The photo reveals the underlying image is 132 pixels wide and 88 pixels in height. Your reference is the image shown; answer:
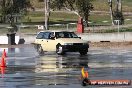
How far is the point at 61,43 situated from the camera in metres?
34.6

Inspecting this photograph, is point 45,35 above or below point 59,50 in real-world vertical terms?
above

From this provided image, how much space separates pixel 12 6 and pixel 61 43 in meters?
47.2

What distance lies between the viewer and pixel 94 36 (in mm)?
49750

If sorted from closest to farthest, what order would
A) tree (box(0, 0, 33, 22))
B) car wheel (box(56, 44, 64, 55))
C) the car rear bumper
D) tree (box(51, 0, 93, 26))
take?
the car rear bumper
car wheel (box(56, 44, 64, 55))
tree (box(51, 0, 93, 26))
tree (box(0, 0, 33, 22))

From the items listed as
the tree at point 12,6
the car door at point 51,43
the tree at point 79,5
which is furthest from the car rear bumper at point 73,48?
the tree at point 12,6

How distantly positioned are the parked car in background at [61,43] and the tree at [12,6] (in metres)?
40.0

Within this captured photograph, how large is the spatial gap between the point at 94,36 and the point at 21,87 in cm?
3346

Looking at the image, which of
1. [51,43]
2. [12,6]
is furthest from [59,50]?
[12,6]

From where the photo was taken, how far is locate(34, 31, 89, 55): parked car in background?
34.2 m

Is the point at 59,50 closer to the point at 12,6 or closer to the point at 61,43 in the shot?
the point at 61,43

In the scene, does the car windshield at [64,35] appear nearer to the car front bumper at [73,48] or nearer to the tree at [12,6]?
the car front bumper at [73,48]

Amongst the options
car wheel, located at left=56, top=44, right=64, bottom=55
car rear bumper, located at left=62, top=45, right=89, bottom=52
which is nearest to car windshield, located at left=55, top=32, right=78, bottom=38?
car wheel, located at left=56, top=44, right=64, bottom=55

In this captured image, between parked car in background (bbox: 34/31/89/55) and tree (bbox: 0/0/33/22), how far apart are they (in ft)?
131

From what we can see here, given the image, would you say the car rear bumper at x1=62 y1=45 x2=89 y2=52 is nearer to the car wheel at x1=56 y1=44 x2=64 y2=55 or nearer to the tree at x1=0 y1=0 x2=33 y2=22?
the car wheel at x1=56 y1=44 x2=64 y2=55
